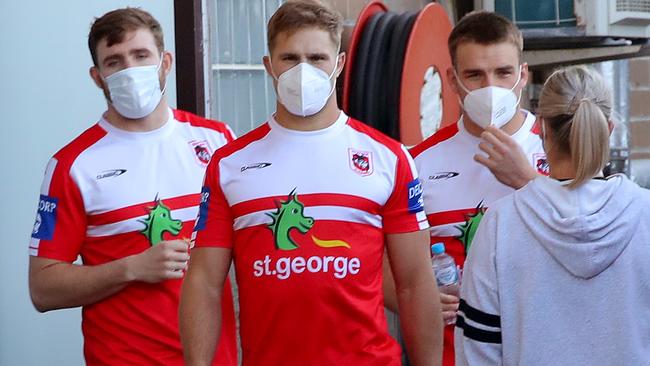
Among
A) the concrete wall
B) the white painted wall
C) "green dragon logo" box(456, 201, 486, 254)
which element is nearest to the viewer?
"green dragon logo" box(456, 201, 486, 254)

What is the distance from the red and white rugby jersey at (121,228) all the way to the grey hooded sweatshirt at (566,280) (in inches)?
48.7

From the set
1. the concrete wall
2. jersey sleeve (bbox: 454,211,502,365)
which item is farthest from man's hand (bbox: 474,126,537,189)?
the concrete wall

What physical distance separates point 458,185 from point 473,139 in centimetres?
21

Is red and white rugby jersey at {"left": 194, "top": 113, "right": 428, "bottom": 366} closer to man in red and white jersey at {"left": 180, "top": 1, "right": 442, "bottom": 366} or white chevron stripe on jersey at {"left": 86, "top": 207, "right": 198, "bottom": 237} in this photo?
man in red and white jersey at {"left": 180, "top": 1, "right": 442, "bottom": 366}

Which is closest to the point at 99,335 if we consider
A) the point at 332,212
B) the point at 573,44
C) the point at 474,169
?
the point at 332,212

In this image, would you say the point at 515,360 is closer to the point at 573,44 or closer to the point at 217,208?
the point at 217,208

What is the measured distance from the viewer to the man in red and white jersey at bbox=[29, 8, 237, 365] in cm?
448

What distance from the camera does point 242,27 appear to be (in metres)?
6.68

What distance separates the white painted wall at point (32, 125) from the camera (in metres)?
5.43

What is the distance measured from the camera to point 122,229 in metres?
4.52

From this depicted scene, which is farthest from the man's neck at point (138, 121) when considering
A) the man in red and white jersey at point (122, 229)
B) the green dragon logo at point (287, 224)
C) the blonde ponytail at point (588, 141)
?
the blonde ponytail at point (588, 141)

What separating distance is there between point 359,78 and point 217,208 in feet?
8.88

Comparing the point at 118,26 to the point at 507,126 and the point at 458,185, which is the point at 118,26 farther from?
the point at 507,126

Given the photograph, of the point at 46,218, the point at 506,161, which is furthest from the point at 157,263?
the point at 506,161
